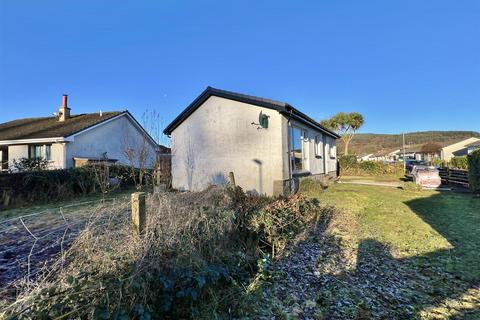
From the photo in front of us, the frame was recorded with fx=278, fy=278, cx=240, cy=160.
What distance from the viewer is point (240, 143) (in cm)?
1217

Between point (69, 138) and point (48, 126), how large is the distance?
5.13 m

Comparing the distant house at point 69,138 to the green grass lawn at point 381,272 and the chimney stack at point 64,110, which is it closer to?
the chimney stack at point 64,110

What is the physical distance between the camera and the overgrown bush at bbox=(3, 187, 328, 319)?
→ 8.37 feet

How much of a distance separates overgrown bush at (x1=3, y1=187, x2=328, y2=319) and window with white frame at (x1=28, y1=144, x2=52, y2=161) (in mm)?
18703

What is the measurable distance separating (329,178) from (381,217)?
11.2 metres

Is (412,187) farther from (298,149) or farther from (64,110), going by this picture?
(64,110)

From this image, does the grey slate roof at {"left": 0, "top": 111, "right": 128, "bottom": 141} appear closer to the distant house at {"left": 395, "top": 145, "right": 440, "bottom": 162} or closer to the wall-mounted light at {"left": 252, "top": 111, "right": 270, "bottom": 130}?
the wall-mounted light at {"left": 252, "top": 111, "right": 270, "bottom": 130}

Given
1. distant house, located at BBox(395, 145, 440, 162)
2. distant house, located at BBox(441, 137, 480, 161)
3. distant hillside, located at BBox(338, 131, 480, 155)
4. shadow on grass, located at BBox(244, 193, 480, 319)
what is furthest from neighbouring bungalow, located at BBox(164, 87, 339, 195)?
distant hillside, located at BBox(338, 131, 480, 155)

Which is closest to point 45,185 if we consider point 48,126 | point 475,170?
point 48,126

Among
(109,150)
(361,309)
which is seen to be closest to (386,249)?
(361,309)

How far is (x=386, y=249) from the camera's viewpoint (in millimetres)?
6055

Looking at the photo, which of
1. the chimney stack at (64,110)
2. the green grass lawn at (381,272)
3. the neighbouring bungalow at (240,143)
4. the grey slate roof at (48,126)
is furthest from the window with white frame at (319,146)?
the chimney stack at (64,110)

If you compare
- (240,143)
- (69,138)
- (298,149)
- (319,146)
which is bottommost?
(298,149)

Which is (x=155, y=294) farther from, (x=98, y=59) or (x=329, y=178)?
(x=329, y=178)
